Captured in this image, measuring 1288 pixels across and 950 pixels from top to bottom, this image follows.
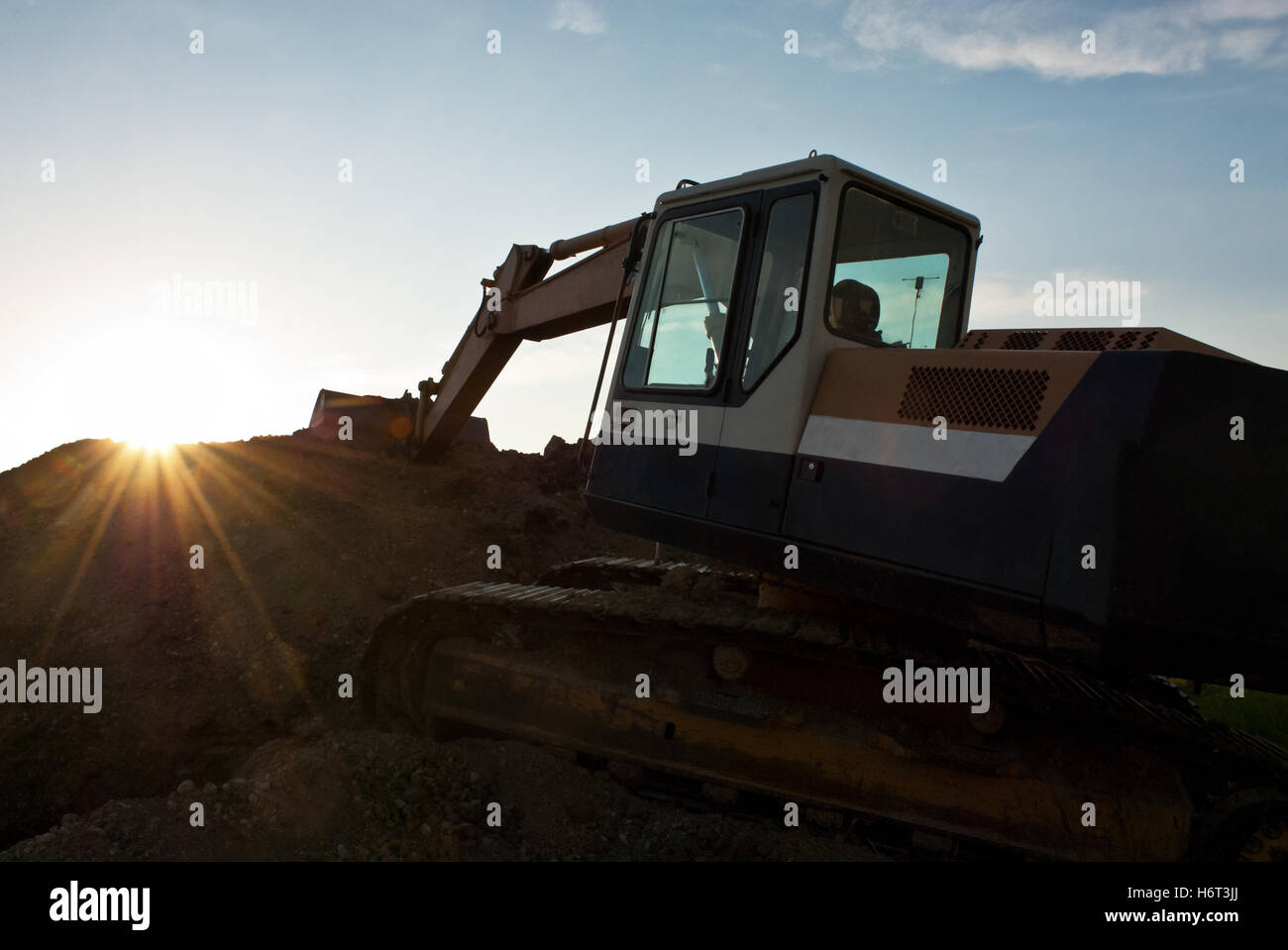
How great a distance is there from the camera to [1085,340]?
3.68 m

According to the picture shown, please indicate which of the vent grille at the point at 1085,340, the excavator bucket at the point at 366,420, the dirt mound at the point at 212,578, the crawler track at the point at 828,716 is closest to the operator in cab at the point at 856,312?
the vent grille at the point at 1085,340

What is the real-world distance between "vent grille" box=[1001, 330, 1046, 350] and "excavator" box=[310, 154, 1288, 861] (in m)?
0.02

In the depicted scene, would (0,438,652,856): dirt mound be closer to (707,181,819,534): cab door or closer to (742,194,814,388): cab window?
(707,181,819,534): cab door

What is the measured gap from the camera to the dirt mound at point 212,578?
560 cm

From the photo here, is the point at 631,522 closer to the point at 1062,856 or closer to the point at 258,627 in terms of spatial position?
the point at 1062,856

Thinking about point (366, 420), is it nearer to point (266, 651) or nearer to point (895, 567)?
point (266, 651)

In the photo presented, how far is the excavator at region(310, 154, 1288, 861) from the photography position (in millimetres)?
3125

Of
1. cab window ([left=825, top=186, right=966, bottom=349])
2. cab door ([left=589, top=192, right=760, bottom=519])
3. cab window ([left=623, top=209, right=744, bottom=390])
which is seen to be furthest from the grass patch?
cab window ([left=623, top=209, right=744, bottom=390])

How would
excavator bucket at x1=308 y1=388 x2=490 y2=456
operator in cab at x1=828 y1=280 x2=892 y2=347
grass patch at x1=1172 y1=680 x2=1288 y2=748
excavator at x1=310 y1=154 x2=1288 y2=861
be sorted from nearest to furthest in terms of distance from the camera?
excavator at x1=310 y1=154 x2=1288 y2=861, operator in cab at x1=828 y1=280 x2=892 y2=347, grass patch at x1=1172 y1=680 x2=1288 y2=748, excavator bucket at x1=308 y1=388 x2=490 y2=456

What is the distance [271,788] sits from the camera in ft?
13.1

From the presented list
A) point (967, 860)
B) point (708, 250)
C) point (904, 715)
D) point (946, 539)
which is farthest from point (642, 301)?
point (967, 860)

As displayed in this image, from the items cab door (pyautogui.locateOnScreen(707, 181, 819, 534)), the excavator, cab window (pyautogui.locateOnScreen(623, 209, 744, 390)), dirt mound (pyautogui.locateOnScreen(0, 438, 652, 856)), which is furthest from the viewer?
dirt mound (pyautogui.locateOnScreen(0, 438, 652, 856))

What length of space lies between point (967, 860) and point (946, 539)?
5.35ft

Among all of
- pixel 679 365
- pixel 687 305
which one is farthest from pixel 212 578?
pixel 687 305
